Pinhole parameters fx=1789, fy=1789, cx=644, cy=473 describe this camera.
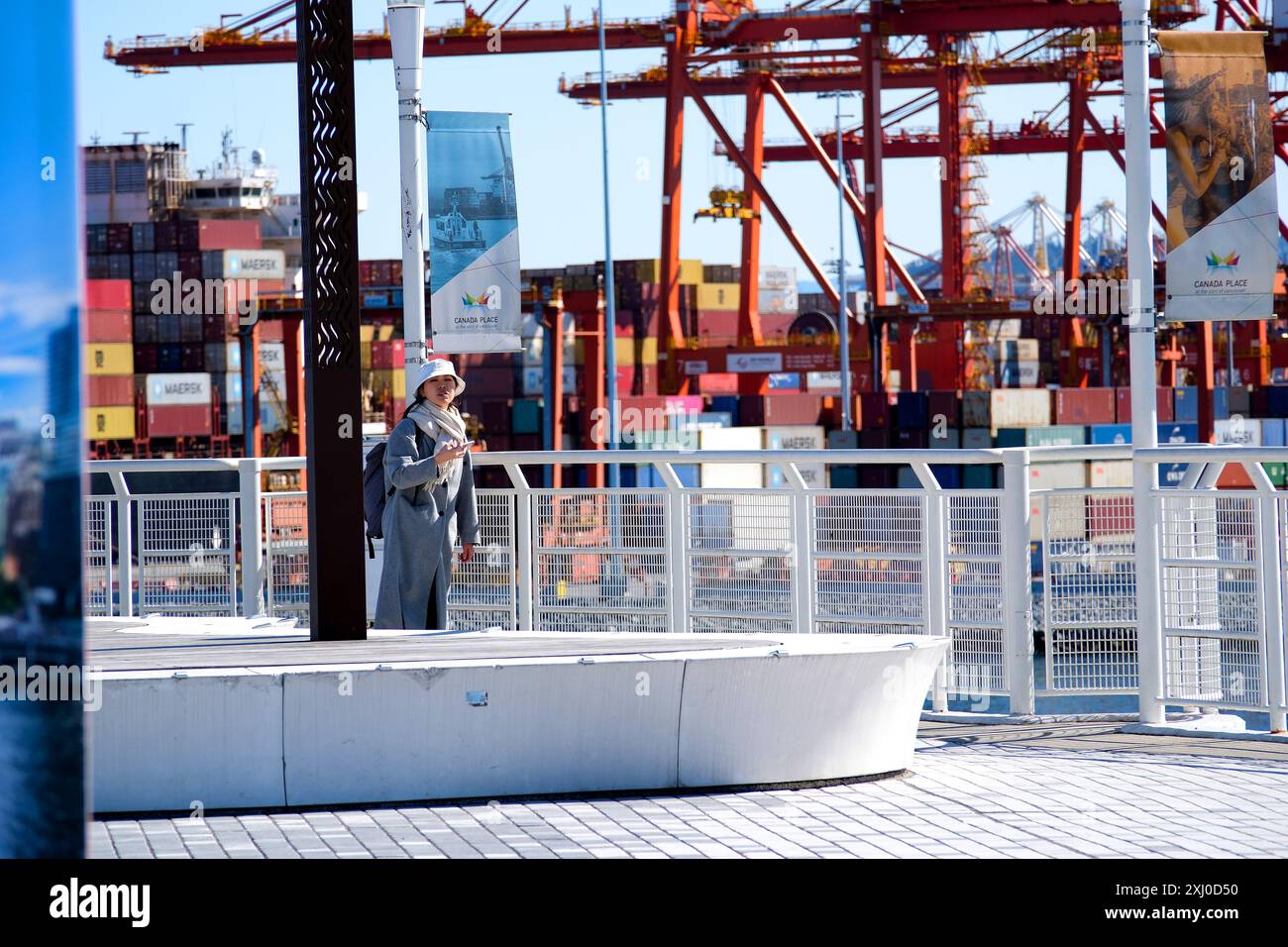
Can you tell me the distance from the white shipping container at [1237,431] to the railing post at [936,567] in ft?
132

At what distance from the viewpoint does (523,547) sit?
984 centimetres

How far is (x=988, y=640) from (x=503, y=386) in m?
56.1

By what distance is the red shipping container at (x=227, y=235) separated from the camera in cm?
6644

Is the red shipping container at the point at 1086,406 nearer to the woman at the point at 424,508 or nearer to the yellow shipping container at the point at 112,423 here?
the yellow shipping container at the point at 112,423

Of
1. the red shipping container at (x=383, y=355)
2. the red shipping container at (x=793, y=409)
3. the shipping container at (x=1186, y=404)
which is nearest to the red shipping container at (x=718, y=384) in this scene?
the red shipping container at (x=793, y=409)

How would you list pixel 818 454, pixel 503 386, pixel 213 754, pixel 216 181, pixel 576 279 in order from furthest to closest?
pixel 216 181 < pixel 503 386 < pixel 576 279 < pixel 818 454 < pixel 213 754

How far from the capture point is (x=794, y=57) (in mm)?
51750

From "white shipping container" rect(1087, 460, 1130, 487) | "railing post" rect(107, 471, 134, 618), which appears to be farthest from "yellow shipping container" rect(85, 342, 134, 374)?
"railing post" rect(107, 471, 134, 618)

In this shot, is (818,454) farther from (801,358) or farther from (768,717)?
(801,358)

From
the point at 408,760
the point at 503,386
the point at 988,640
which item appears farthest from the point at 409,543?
the point at 503,386

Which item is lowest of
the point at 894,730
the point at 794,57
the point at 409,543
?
the point at 894,730

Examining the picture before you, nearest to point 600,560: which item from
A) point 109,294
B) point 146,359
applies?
point 109,294

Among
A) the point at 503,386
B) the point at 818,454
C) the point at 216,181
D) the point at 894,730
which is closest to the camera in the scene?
the point at 894,730

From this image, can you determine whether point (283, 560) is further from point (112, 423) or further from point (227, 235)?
point (227, 235)
